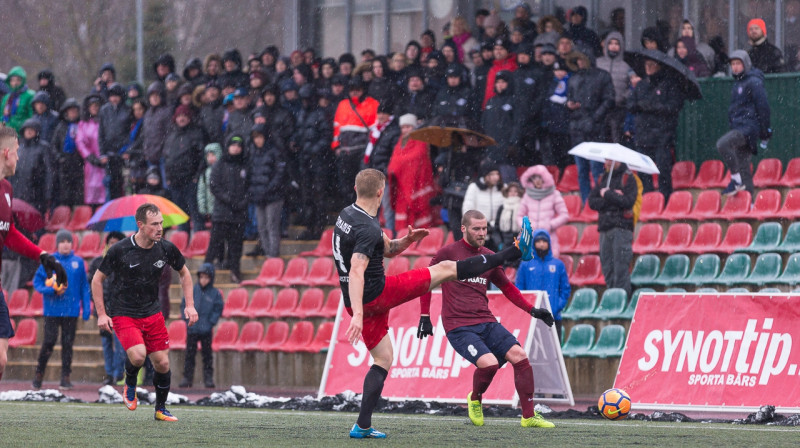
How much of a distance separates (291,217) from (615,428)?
12310 millimetres

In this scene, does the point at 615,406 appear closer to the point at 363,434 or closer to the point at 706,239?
the point at 363,434

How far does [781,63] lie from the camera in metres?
20.8

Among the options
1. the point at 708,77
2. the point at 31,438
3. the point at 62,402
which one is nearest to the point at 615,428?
the point at 31,438

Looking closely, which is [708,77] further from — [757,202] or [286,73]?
[286,73]

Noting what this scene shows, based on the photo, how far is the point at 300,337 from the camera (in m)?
20.0

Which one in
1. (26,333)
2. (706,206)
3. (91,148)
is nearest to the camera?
(706,206)

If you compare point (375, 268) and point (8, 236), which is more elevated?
point (8, 236)

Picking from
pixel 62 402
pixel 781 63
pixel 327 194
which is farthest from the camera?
pixel 327 194

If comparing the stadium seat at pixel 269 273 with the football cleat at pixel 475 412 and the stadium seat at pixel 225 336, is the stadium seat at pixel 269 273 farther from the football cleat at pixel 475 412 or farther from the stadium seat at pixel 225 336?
the football cleat at pixel 475 412

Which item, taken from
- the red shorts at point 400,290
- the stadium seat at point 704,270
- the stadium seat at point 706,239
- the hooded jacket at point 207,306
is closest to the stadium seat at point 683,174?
the stadium seat at point 706,239

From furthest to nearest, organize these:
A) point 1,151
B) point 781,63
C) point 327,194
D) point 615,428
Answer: point 327,194 < point 781,63 < point 615,428 < point 1,151

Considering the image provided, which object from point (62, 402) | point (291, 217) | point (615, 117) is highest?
point (615, 117)

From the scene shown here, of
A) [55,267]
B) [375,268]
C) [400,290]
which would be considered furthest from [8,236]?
[400,290]

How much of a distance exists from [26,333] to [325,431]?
1242cm
